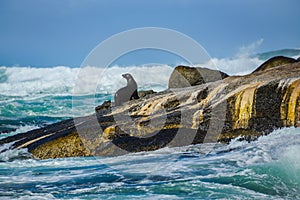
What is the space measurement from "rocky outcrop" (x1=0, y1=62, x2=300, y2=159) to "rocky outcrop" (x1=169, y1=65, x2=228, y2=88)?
7.22m

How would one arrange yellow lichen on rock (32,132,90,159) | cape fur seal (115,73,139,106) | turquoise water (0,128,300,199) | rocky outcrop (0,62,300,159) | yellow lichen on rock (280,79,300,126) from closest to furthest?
turquoise water (0,128,300,199)
yellow lichen on rock (280,79,300,126)
rocky outcrop (0,62,300,159)
yellow lichen on rock (32,132,90,159)
cape fur seal (115,73,139,106)

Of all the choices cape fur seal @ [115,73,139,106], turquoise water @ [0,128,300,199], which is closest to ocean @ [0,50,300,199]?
turquoise water @ [0,128,300,199]

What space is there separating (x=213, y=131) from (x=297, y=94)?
7.98 ft

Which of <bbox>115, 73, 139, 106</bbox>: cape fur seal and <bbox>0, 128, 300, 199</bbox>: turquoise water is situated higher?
<bbox>115, 73, 139, 106</bbox>: cape fur seal

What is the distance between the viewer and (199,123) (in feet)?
39.1

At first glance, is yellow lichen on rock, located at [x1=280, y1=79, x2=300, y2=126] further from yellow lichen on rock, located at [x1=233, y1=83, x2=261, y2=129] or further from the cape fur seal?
the cape fur seal

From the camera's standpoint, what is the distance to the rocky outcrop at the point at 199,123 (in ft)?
37.9

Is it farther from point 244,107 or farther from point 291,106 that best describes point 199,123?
point 291,106

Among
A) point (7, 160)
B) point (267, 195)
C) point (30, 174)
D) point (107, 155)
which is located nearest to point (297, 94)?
point (267, 195)

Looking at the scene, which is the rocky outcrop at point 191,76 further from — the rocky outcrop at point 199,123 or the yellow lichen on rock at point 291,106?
the yellow lichen on rock at point 291,106

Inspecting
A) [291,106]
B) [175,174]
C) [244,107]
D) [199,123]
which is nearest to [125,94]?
[199,123]

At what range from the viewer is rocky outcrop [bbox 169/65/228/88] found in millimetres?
20719

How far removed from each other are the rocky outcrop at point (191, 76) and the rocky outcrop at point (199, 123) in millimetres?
7215

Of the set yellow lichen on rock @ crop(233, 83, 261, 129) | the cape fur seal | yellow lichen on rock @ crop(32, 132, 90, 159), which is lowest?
yellow lichen on rock @ crop(32, 132, 90, 159)
